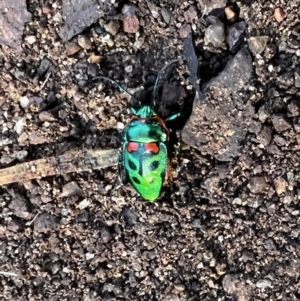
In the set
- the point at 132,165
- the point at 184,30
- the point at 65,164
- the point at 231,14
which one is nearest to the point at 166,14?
the point at 184,30

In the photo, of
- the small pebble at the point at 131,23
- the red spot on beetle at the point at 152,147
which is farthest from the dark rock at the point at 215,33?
the red spot on beetle at the point at 152,147

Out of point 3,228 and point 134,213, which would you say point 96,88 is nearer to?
point 134,213

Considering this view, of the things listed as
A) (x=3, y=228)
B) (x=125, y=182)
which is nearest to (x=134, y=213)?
(x=125, y=182)

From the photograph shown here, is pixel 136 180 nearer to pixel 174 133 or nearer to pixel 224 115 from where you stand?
pixel 174 133

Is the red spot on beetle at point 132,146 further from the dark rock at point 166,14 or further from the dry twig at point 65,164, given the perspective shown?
the dark rock at point 166,14

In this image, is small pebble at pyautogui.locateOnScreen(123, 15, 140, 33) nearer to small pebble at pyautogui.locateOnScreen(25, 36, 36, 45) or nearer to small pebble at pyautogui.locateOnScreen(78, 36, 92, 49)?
small pebble at pyautogui.locateOnScreen(78, 36, 92, 49)

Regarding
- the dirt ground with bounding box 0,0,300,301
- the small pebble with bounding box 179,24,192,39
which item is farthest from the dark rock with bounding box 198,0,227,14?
the small pebble with bounding box 179,24,192,39
